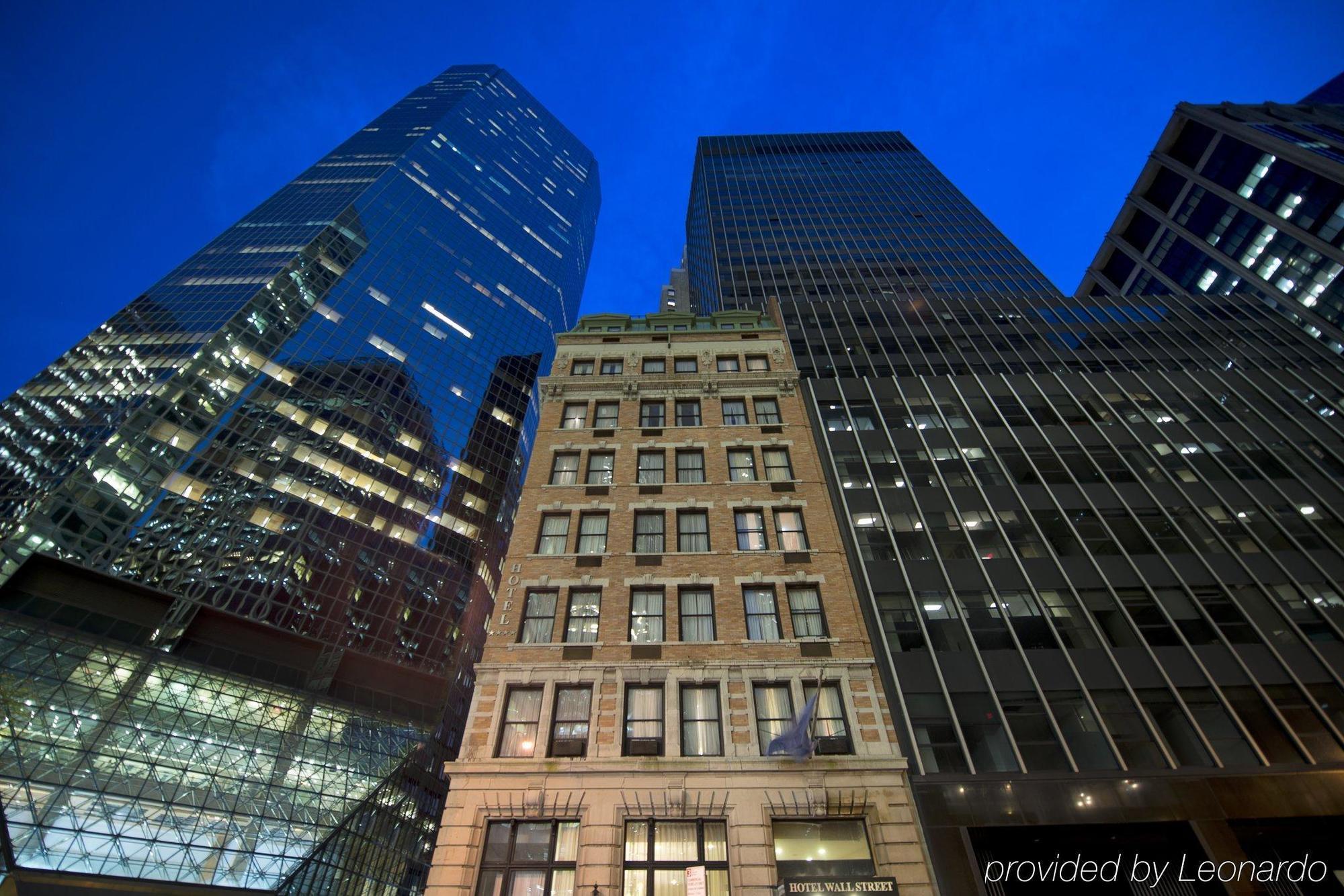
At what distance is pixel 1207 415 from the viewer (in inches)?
1264

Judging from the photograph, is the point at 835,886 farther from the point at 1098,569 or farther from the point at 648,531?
the point at 1098,569

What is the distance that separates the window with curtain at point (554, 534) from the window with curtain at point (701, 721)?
7.45m

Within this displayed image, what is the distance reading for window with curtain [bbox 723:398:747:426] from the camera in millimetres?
29203

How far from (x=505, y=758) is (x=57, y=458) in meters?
51.2

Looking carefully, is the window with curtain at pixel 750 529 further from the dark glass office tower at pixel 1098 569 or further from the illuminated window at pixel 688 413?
the illuminated window at pixel 688 413

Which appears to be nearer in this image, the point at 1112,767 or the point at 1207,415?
the point at 1112,767

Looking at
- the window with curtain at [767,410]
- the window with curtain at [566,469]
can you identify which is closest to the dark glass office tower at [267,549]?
the window with curtain at [566,469]

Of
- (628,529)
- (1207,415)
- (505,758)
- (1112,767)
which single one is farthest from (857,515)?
(1207,415)

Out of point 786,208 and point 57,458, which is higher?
point 786,208

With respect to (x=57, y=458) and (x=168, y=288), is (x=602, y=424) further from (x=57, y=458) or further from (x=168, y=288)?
(x=168, y=288)

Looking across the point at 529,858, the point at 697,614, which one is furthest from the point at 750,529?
the point at 529,858

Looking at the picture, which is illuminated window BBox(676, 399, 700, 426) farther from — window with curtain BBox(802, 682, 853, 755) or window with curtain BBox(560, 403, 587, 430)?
window with curtain BBox(802, 682, 853, 755)

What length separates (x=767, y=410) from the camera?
98.1 feet

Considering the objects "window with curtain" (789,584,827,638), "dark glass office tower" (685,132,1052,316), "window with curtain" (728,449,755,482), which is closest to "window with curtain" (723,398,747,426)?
"window with curtain" (728,449,755,482)
